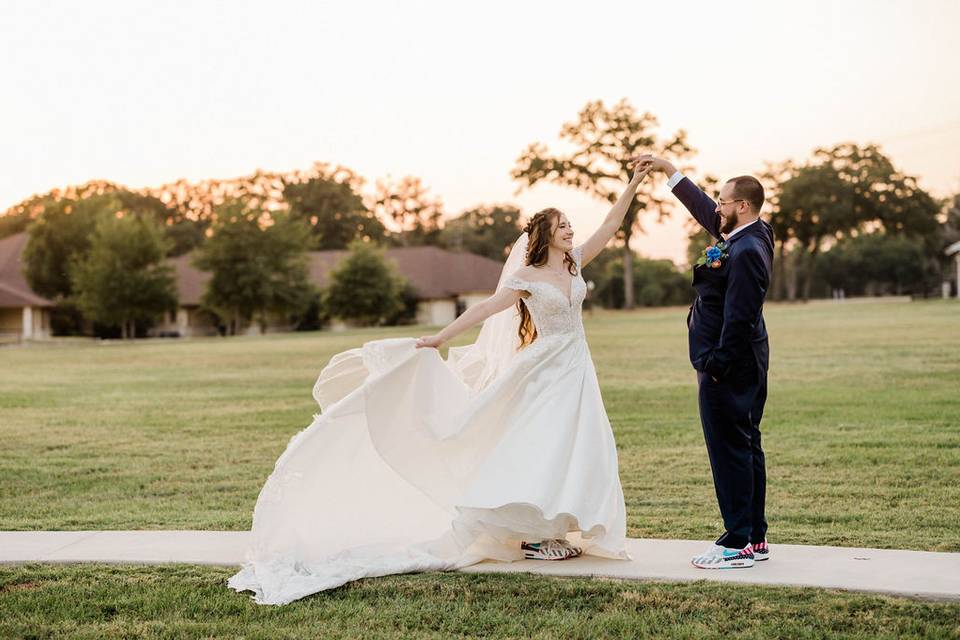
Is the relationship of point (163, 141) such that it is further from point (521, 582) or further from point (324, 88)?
point (521, 582)

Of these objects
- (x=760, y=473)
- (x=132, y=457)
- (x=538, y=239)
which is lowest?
(x=132, y=457)

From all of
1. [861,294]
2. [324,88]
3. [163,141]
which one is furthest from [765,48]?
[861,294]

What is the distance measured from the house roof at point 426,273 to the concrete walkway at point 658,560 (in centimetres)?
6633

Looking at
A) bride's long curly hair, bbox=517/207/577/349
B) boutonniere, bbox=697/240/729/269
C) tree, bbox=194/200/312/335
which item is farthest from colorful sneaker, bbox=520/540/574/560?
tree, bbox=194/200/312/335

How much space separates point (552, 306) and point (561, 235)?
0.48 metres

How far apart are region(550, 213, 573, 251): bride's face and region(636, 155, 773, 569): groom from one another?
103 cm

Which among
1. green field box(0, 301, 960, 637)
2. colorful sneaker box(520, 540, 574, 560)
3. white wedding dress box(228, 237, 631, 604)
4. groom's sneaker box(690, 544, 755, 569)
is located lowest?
green field box(0, 301, 960, 637)

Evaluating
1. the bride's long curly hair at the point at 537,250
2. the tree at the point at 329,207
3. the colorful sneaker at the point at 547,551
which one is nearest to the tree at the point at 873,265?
the tree at the point at 329,207

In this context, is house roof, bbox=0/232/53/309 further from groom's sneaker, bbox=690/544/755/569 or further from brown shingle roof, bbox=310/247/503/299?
groom's sneaker, bbox=690/544/755/569

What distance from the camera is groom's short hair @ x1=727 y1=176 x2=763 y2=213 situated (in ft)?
20.2

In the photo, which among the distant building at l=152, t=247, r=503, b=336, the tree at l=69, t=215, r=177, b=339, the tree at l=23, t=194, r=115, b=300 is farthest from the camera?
the distant building at l=152, t=247, r=503, b=336

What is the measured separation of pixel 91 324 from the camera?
240ft

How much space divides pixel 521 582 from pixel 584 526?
0.54 metres

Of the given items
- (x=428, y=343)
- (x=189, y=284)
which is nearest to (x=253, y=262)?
(x=189, y=284)
